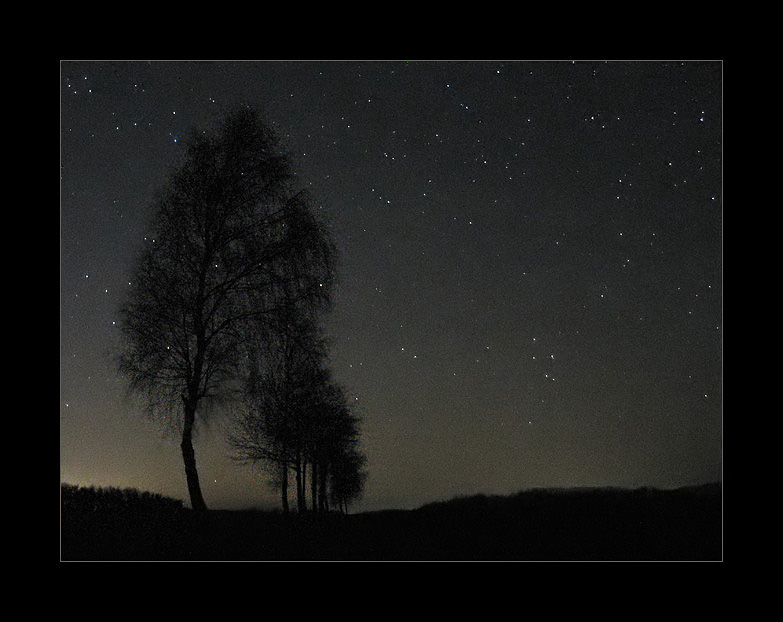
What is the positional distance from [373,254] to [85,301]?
3.31 meters

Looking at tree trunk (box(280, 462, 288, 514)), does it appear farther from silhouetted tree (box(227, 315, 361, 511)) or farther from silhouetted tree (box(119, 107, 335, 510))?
silhouetted tree (box(119, 107, 335, 510))

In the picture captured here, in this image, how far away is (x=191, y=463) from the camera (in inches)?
279

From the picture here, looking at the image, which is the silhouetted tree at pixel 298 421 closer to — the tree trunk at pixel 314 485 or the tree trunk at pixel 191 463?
the tree trunk at pixel 314 485

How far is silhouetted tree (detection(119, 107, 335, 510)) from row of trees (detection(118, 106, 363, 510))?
0.01 metres

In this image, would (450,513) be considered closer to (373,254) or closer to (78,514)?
(373,254)

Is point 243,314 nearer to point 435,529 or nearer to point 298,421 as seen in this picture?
point 298,421

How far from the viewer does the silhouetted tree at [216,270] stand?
7.29m

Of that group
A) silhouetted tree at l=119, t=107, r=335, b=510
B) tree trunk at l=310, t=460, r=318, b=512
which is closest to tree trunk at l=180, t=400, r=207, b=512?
silhouetted tree at l=119, t=107, r=335, b=510

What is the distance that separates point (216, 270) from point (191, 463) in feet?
7.39

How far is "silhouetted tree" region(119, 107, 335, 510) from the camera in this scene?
7.29 meters

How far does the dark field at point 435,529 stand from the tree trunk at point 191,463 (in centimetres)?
12
